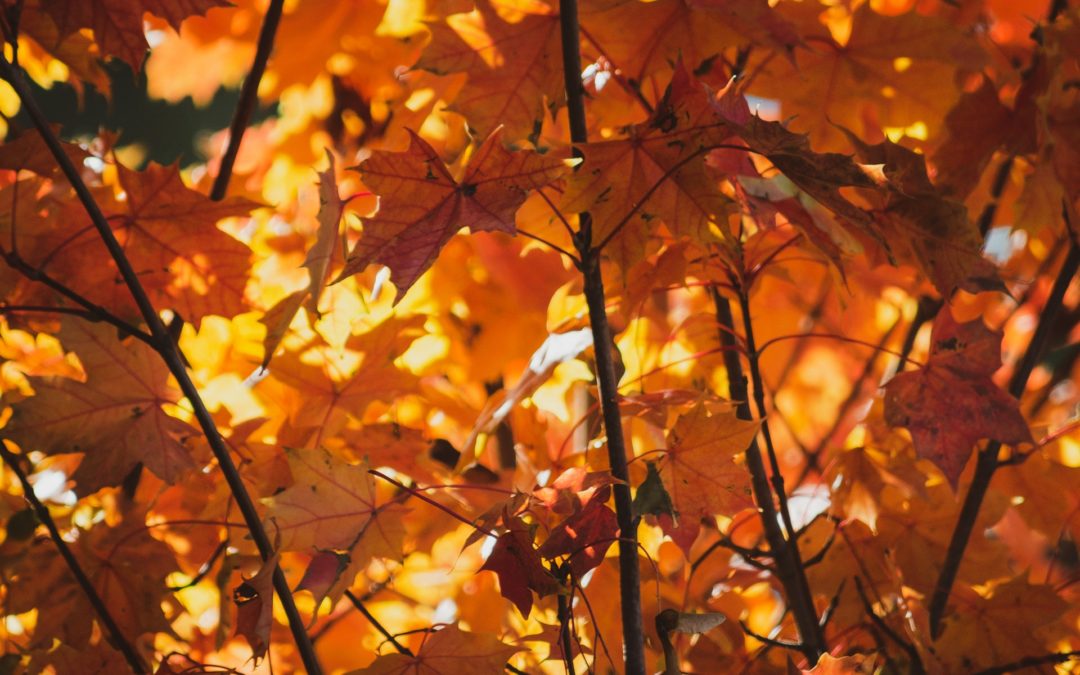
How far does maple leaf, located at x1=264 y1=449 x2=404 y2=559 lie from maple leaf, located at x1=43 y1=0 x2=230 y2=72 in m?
0.47

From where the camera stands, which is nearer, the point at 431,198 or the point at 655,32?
the point at 431,198

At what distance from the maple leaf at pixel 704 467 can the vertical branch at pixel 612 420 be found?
0.36 feet

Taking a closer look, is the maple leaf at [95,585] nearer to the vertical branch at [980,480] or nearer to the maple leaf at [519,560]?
the maple leaf at [519,560]

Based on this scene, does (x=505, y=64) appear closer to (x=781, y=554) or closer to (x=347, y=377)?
(x=347, y=377)

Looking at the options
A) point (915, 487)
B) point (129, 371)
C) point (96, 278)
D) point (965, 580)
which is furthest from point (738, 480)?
point (96, 278)

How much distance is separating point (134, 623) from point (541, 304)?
0.74 m

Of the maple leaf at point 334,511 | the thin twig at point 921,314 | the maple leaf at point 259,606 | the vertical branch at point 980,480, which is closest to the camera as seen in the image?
the maple leaf at point 259,606

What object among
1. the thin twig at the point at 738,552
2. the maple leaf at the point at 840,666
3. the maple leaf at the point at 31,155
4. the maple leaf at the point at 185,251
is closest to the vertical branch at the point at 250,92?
the maple leaf at the point at 185,251

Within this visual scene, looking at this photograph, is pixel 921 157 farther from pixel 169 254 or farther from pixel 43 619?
pixel 43 619

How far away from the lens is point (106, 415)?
37.3 inches

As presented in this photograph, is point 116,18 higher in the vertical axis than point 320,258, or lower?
higher

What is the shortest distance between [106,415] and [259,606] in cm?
31

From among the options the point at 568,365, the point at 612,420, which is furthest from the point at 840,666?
the point at 568,365

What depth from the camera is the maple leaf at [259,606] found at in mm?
705
